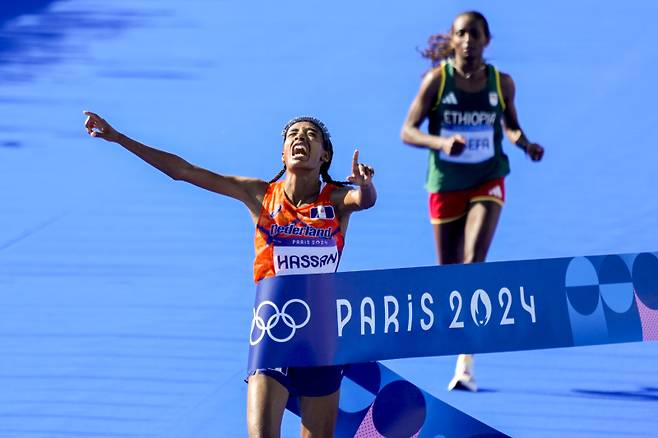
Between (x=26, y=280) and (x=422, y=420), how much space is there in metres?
3.59

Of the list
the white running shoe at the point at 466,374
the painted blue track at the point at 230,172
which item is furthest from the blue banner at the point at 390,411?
the white running shoe at the point at 466,374

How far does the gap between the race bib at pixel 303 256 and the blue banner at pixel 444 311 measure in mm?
307

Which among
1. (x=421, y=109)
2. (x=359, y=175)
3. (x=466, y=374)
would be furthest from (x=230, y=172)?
(x=359, y=175)

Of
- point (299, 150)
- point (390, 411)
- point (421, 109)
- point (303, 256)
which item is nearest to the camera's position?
point (303, 256)

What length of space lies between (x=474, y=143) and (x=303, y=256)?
2238 mm

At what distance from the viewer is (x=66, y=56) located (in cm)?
1297

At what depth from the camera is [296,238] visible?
5.64 meters

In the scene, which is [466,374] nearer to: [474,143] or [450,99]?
[474,143]

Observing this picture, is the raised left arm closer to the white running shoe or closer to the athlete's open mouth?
the athlete's open mouth

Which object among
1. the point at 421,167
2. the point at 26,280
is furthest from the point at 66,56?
the point at 26,280

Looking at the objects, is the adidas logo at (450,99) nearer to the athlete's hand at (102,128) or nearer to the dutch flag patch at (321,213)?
the dutch flag patch at (321,213)

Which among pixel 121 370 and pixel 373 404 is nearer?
pixel 373 404

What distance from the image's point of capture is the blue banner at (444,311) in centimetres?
526

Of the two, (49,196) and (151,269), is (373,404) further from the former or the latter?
(49,196)
